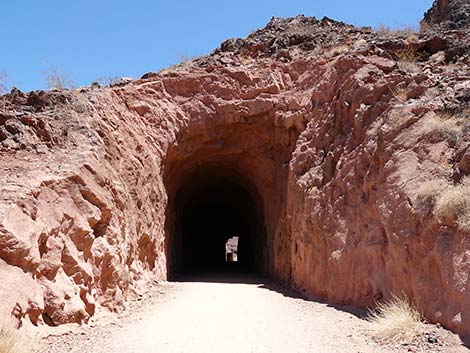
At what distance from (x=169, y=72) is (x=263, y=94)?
128 inches

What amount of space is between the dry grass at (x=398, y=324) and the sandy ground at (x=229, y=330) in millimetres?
195

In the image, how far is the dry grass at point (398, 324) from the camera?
6496 millimetres

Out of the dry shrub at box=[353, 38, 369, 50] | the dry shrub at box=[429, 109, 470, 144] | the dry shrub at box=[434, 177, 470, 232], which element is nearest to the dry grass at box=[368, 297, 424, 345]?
the dry shrub at box=[434, 177, 470, 232]

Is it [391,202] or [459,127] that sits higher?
[459,127]

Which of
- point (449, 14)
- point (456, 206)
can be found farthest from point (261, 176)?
point (456, 206)

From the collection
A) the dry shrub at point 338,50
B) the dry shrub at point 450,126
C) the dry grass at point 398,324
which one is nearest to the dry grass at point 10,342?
the dry grass at point 398,324

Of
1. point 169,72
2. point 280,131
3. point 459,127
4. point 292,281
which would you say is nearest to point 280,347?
point 459,127

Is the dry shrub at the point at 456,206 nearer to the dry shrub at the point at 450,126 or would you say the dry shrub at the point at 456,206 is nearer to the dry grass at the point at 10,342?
the dry shrub at the point at 450,126

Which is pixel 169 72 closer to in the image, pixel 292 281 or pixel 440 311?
pixel 292 281

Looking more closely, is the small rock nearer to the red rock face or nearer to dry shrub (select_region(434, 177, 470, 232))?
the red rock face

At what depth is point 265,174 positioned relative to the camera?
1680 centimetres

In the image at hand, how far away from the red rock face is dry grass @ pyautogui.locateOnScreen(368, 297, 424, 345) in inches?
9.7

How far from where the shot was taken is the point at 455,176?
7.74 meters

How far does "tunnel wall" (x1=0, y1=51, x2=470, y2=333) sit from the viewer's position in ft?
23.6
